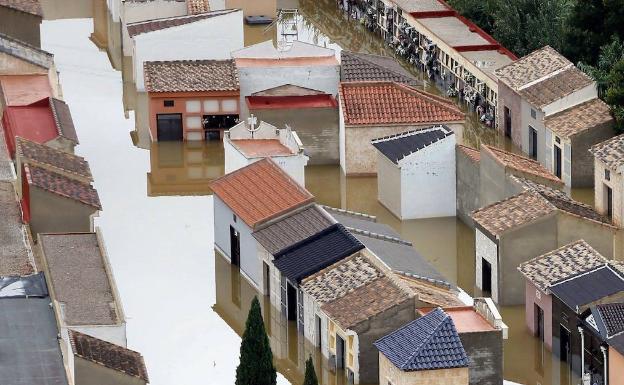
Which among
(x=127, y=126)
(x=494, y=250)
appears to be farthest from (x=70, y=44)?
(x=494, y=250)

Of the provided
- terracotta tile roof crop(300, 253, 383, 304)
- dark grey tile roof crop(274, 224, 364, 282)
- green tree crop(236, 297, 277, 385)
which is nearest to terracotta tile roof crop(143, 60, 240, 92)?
dark grey tile roof crop(274, 224, 364, 282)

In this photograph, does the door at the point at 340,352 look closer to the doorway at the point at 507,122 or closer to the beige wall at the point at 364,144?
the beige wall at the point at 364,144

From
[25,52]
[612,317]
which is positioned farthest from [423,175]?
[25,52]

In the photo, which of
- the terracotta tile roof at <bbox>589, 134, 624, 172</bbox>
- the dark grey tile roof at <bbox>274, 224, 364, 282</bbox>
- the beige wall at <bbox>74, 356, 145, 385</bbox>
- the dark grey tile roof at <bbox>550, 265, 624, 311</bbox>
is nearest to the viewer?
the beige wall at <bbox>74, 356, 145, 385</bbox>

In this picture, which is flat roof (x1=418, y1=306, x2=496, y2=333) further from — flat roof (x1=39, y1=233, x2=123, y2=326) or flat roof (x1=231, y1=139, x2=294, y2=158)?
flat roof (x1=231, y1=139, x2=294, y2=158)

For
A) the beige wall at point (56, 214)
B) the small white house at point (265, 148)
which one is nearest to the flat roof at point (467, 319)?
the small white house at point (265, 148)

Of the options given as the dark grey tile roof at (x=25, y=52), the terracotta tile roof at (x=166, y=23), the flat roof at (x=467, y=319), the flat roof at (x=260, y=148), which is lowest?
the flat roof at (x=467, y=319)
